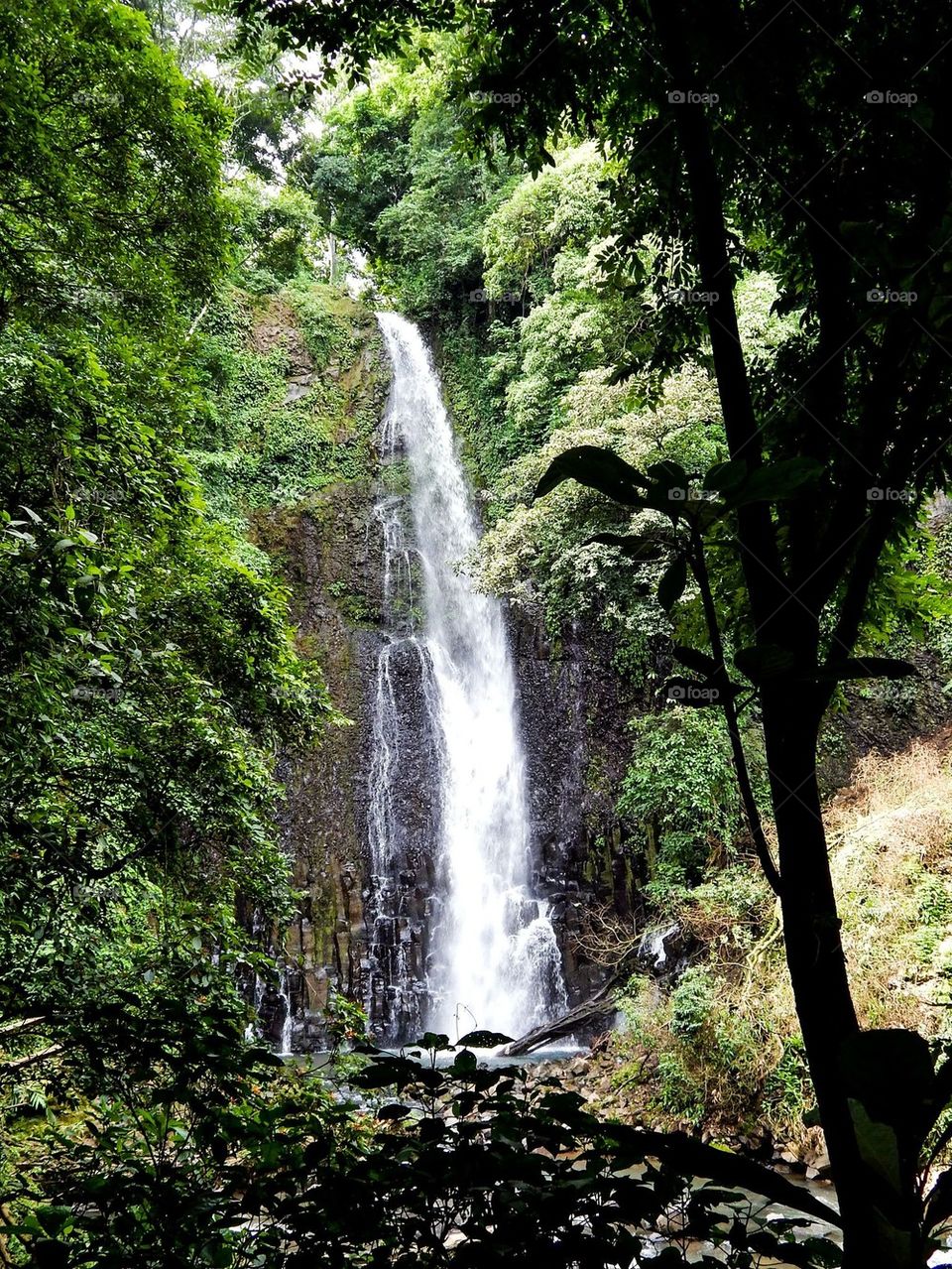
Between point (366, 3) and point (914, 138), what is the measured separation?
1.65 metres

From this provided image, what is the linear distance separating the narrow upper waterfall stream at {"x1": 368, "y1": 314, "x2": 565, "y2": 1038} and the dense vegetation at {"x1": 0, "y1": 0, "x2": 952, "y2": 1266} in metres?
1.54

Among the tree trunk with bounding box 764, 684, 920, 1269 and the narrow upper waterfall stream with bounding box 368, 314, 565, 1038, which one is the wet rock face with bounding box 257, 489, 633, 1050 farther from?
the tree trunk with bounding box 764, 684, 920, 1269

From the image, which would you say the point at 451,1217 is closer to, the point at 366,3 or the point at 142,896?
the point at 366,3

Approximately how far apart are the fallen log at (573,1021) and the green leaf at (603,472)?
9574 mm

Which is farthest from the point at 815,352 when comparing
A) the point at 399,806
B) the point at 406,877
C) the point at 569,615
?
the point at 399,806

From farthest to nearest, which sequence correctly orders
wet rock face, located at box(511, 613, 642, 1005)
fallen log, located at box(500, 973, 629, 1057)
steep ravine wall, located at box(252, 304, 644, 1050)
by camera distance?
steep ravine wall, located at box(252, 304, 644, 1050), wet rock face, located at box(511, 613, 642, 1005), fallen log, located at box(500, 973, 629, 1057)

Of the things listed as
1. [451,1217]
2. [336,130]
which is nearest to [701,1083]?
[451,1217]

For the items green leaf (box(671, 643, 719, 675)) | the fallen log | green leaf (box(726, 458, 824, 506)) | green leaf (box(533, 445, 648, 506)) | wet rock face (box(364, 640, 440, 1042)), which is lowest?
green leaf (box(671, 643, 719, 675))

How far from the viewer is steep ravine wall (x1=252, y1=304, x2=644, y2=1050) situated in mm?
11227

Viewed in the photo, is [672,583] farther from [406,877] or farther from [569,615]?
[406,877]

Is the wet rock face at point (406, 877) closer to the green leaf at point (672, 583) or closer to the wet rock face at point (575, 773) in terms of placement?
the wet rock face at point (575, 773)

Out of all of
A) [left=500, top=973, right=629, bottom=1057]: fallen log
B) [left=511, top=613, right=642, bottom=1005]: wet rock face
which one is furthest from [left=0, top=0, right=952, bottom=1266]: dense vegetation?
[left=500, top=973, right=629, bottom=1057]: fallen log

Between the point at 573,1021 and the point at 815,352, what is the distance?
379 inches

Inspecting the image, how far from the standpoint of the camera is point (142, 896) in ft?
14.2
